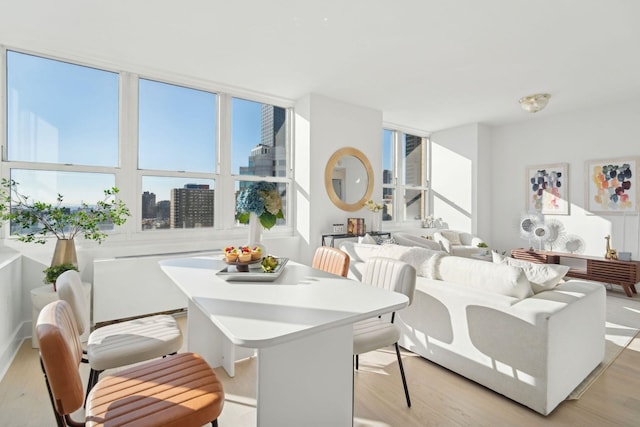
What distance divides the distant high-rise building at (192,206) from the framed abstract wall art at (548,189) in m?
5.08

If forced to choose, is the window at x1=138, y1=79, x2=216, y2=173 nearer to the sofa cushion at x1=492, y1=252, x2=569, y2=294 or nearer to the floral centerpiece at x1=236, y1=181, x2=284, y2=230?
the floral centerpiece at x1=236, y1=181, x2=284, y2=230

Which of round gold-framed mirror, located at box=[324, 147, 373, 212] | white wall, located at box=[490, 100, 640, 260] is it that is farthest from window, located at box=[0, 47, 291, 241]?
white wall, located at box=[490, 100, 640, 260]

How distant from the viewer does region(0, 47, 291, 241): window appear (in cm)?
301

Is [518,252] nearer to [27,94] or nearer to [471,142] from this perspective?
[471,142]

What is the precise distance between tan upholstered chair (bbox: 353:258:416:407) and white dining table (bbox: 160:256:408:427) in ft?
1.12

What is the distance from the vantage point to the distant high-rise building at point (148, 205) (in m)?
3.54

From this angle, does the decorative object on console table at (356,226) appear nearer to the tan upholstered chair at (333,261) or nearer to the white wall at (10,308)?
the tan upholstered chair at (333,261)

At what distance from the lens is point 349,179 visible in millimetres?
4703

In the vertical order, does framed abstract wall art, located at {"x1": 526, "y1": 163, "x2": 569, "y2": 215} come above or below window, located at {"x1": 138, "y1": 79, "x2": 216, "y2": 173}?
below

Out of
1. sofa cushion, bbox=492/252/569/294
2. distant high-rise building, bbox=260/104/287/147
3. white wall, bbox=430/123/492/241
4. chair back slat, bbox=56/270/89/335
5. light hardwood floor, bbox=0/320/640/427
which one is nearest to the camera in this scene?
chair back slat, bbox=56/270/89/335

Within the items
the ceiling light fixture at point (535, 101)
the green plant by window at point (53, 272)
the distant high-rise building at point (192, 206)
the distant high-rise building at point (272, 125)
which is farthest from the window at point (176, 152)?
the ceiling light fixture at point (535, 101)

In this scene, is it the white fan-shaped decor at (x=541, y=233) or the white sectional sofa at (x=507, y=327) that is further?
the white fan-shaped decor at (x=541, y=233)

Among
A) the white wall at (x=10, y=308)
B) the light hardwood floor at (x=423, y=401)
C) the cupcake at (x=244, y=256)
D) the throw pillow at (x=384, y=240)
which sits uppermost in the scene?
the cupcake at (x=244, y=256)

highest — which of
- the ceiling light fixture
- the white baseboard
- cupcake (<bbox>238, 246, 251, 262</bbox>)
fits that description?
the ceiling light fixture
